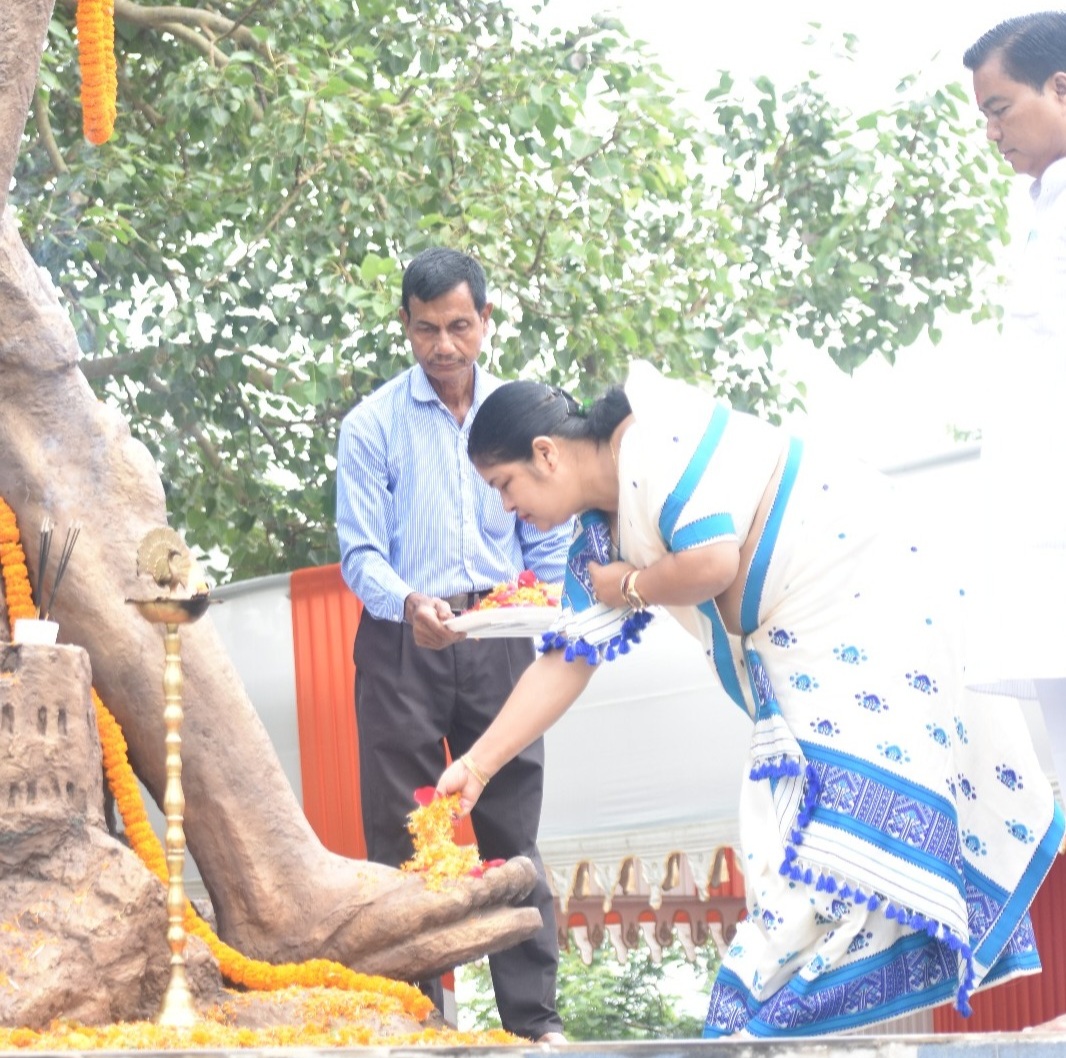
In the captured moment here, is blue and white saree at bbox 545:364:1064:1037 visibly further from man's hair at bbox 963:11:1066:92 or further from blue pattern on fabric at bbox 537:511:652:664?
man's hair at bbox 963:11:1066:92

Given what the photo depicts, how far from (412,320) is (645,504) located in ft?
5.05

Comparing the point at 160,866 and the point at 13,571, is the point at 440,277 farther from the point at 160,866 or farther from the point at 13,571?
the point at 160,866

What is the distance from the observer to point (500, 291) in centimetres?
582

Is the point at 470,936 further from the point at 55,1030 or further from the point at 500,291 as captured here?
the point at 500,291

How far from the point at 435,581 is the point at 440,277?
70cm

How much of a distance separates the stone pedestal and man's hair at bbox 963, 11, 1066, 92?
197cm

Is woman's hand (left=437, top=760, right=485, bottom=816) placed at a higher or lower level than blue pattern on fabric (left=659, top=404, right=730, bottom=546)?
lower

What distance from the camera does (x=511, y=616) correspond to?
347 centimetres

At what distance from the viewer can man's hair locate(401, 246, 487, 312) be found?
3.93 meters

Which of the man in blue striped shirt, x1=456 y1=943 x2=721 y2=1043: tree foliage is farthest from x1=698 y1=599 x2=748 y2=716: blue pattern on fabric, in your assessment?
x1=456 y1=943 x2=721 y2=1043: tree foliage

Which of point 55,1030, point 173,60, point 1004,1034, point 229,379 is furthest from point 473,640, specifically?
point 173,60

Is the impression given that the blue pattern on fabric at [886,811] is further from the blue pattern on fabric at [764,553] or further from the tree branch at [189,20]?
the tree branch at [189,20]

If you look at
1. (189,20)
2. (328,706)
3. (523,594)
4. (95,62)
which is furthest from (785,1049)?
(189,20)

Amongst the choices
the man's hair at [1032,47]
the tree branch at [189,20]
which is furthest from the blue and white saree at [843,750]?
the tree branch at [189,20]
